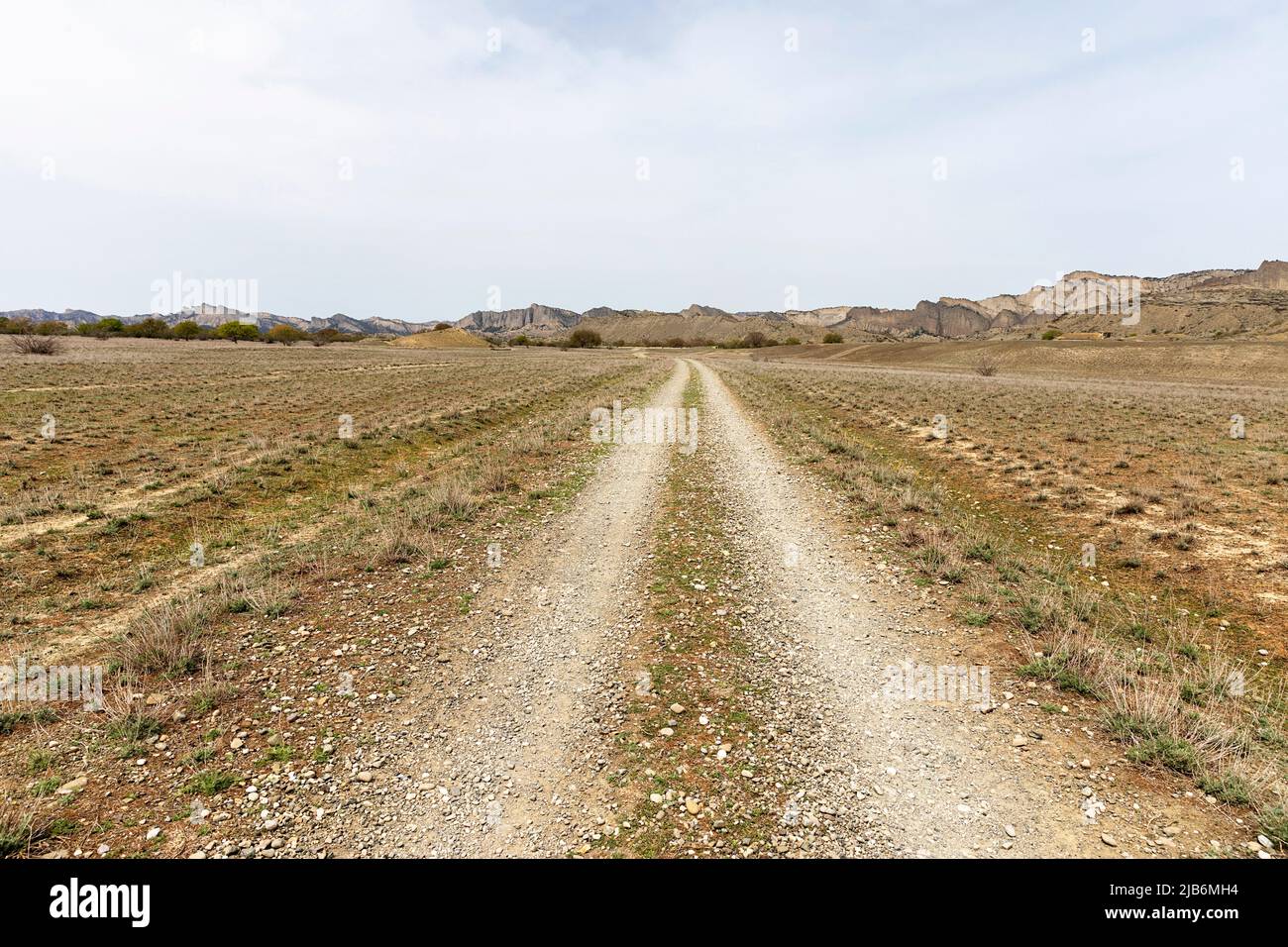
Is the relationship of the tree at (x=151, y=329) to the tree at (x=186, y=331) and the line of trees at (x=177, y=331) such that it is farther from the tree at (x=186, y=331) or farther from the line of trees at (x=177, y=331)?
the tree at (x=186, y=331)

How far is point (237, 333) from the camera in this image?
145000 millimetres

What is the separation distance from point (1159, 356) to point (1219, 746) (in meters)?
97.9

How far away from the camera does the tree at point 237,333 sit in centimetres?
14300

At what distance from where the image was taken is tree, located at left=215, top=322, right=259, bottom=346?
143 meters

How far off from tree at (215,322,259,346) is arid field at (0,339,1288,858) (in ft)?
528

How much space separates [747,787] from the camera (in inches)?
175

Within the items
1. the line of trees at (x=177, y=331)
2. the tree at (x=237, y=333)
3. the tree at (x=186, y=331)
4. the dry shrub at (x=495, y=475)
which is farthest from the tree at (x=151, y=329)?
the dry shrub at (x=495, y=475)

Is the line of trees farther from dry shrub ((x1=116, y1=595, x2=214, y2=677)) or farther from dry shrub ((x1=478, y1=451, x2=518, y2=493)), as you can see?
dry shrub ((x1=116, y1=595, x2=214, y2=677))

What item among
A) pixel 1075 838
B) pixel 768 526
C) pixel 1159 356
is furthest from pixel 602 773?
pixel 1159 356

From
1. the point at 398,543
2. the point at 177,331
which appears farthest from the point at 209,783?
the point at 177,331

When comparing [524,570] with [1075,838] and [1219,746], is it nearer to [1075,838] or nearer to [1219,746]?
[1075,838]

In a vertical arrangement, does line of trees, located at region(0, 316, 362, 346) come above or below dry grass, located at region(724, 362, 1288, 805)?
above

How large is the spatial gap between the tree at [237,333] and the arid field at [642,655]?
528 feet

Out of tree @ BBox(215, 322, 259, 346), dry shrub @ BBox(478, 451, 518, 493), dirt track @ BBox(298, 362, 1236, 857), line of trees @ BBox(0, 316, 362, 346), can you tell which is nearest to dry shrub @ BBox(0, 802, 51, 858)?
dirt track @ BBox(298, 362, 1236, 857)
